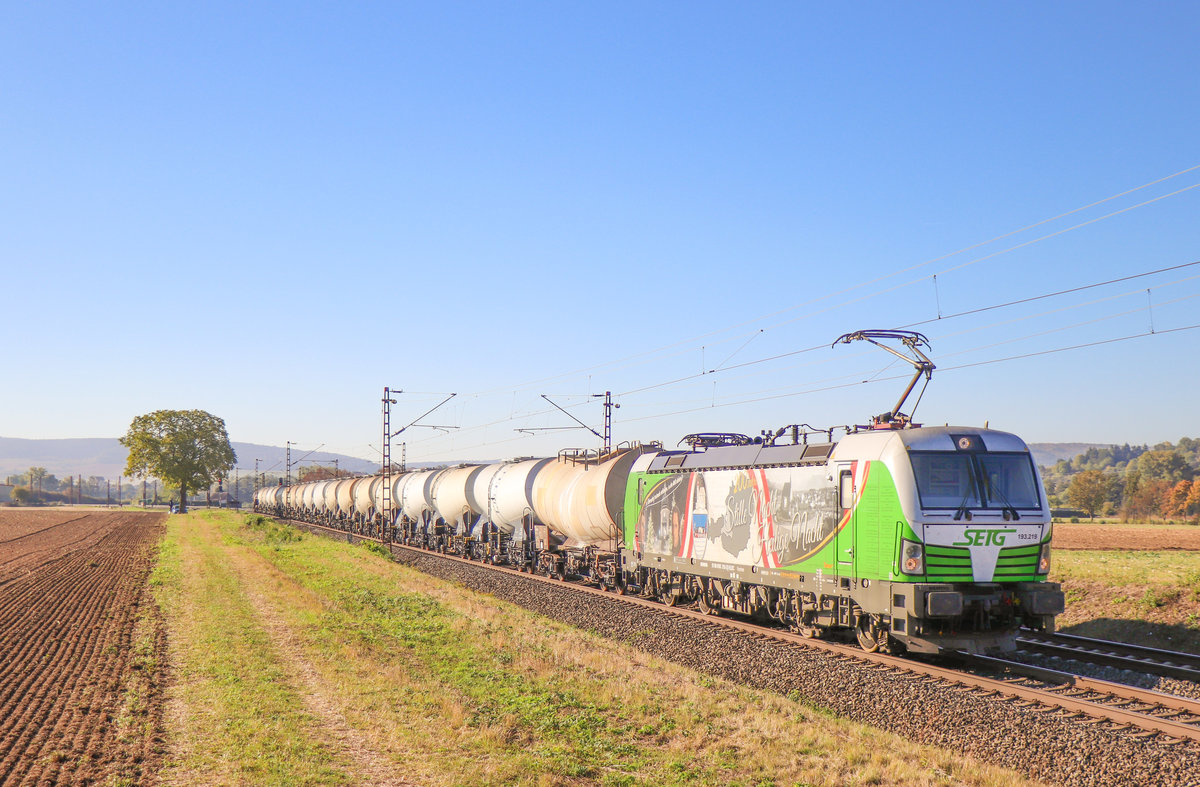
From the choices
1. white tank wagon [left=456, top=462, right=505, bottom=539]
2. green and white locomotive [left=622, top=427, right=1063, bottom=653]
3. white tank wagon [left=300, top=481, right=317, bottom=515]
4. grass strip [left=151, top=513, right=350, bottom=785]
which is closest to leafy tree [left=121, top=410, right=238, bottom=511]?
white tank wagon [left=300, top=481, right=317, bottom=515]

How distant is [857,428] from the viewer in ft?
53.8

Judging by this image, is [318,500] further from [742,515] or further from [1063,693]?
[1063,693]

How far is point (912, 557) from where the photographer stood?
547 inches

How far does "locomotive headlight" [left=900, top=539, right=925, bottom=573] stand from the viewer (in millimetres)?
13844

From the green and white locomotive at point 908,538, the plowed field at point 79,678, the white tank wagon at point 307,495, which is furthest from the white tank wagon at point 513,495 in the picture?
the white tank wagon at point 307,495

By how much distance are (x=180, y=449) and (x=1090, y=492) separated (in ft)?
367

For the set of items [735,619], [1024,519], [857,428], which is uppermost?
[857,428]

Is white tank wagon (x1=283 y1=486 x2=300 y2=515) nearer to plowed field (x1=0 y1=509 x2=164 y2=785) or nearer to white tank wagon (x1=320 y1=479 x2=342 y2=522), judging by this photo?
white tank wagon (x1=320 y1=479 x2=342 y2=522)

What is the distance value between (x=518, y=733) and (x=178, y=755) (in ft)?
13.2

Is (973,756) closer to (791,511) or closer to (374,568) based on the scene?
(791,511)

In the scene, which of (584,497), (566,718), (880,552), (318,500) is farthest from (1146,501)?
(566,718)

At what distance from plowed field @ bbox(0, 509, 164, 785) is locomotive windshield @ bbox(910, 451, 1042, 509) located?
11.6m

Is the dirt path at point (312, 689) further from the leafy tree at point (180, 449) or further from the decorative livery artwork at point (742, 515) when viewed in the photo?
the leafy tree at point (180, 449)

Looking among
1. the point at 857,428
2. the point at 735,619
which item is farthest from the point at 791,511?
the point at 735,619
